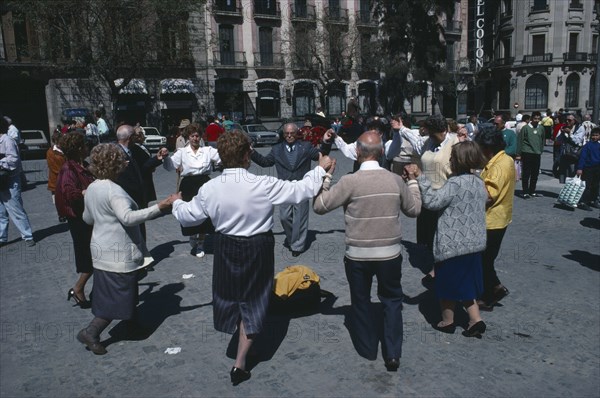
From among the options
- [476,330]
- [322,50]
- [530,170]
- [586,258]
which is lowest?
[586,258]

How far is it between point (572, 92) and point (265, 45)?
29957 millimetres

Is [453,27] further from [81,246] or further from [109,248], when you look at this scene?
[109,248]

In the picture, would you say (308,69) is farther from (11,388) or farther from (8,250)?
(11,388)

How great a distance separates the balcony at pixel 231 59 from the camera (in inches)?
1421

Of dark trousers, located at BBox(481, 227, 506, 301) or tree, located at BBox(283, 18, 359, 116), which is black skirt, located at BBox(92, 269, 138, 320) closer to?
dark trousers, located at BBox(481, 227, 506, 301)

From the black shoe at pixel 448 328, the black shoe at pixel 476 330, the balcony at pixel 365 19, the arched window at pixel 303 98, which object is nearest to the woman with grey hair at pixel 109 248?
the black shoe at pixel 448 328

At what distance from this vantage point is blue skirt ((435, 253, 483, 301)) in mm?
4492

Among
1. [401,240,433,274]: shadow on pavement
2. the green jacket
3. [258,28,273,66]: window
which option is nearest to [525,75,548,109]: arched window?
[258,28,273,66]: window

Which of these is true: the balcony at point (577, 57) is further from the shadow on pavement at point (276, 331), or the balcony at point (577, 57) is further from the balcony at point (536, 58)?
the shadow on pavement at point (276, 331)

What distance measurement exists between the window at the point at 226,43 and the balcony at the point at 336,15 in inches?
297

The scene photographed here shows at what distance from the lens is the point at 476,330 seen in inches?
182

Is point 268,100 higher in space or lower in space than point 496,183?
higher

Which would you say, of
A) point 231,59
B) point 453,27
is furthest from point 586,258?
point 453,27

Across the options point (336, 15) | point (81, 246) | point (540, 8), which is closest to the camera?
point (81, 246)
